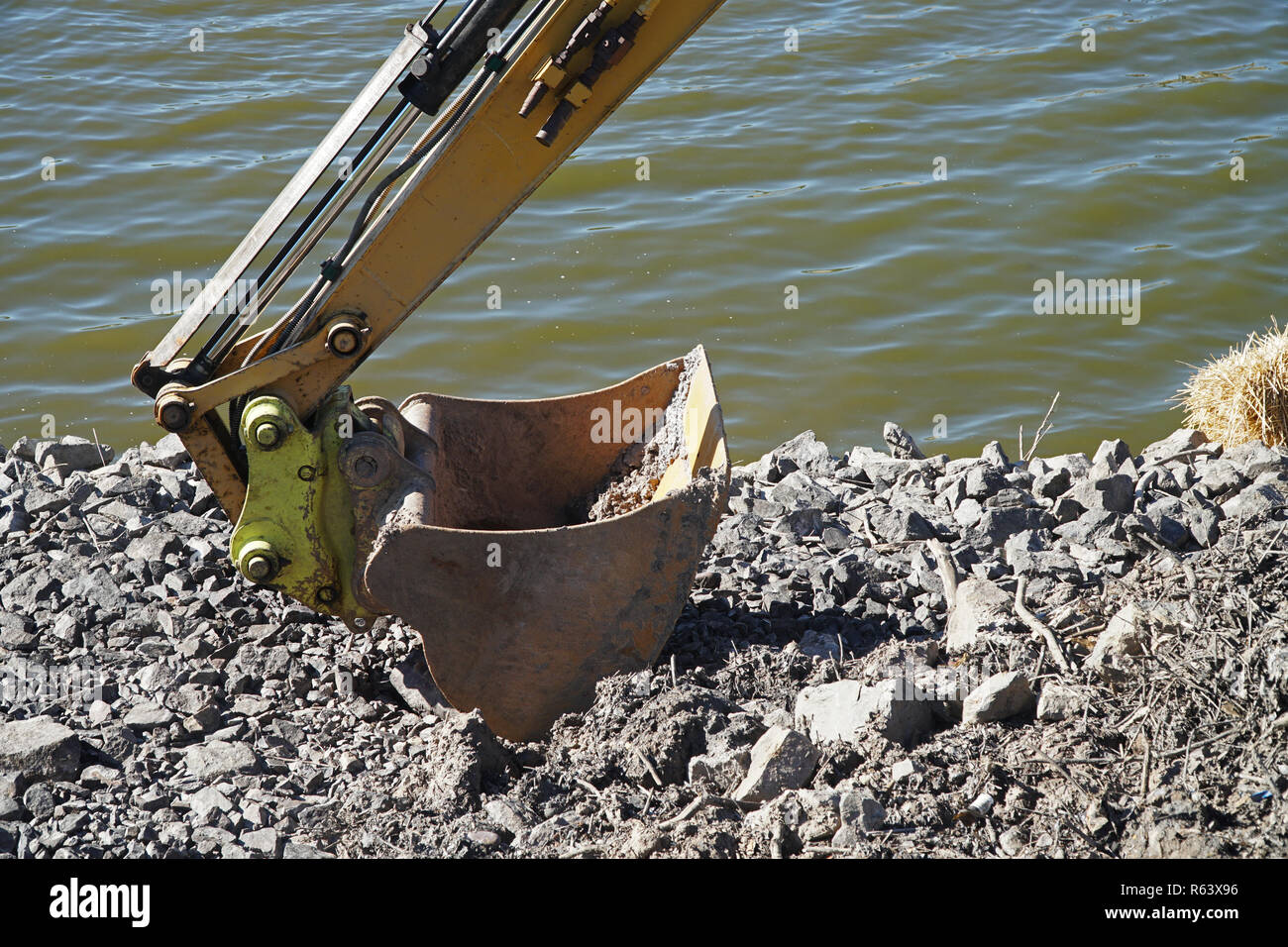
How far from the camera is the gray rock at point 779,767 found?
2912 mm

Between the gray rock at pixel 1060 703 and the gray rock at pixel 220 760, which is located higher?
the gray rock at pixel 1060 703

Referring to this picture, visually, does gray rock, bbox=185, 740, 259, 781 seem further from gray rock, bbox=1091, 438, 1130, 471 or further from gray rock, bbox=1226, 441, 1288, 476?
gray rock, bbox=1091, 438, 1130, 471

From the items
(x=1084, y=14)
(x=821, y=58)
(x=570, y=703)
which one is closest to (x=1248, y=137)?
(x=1084, y=14)

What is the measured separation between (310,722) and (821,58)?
818 cm

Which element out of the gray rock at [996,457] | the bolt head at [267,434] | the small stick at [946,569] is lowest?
the small stick at [946,569]

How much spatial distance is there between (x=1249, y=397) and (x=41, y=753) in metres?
5.05

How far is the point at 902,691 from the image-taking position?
312 centimetres

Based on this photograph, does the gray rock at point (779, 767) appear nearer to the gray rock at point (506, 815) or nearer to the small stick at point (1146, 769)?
the gray rock at point (506, 815)

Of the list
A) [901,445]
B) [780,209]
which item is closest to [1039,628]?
[901,445]

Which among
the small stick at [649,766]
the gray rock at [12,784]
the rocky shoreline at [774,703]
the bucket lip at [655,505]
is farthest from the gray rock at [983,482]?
the gray rock at [12,784]

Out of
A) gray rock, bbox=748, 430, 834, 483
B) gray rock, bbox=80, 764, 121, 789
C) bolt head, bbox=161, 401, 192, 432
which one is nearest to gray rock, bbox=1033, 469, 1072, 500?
gray rock, bbox=748, 430, 834, 483

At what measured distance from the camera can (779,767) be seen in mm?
2926

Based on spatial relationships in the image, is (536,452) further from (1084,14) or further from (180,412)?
(1084,14)

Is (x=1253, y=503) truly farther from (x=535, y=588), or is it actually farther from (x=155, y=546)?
(x=155, y=546)
